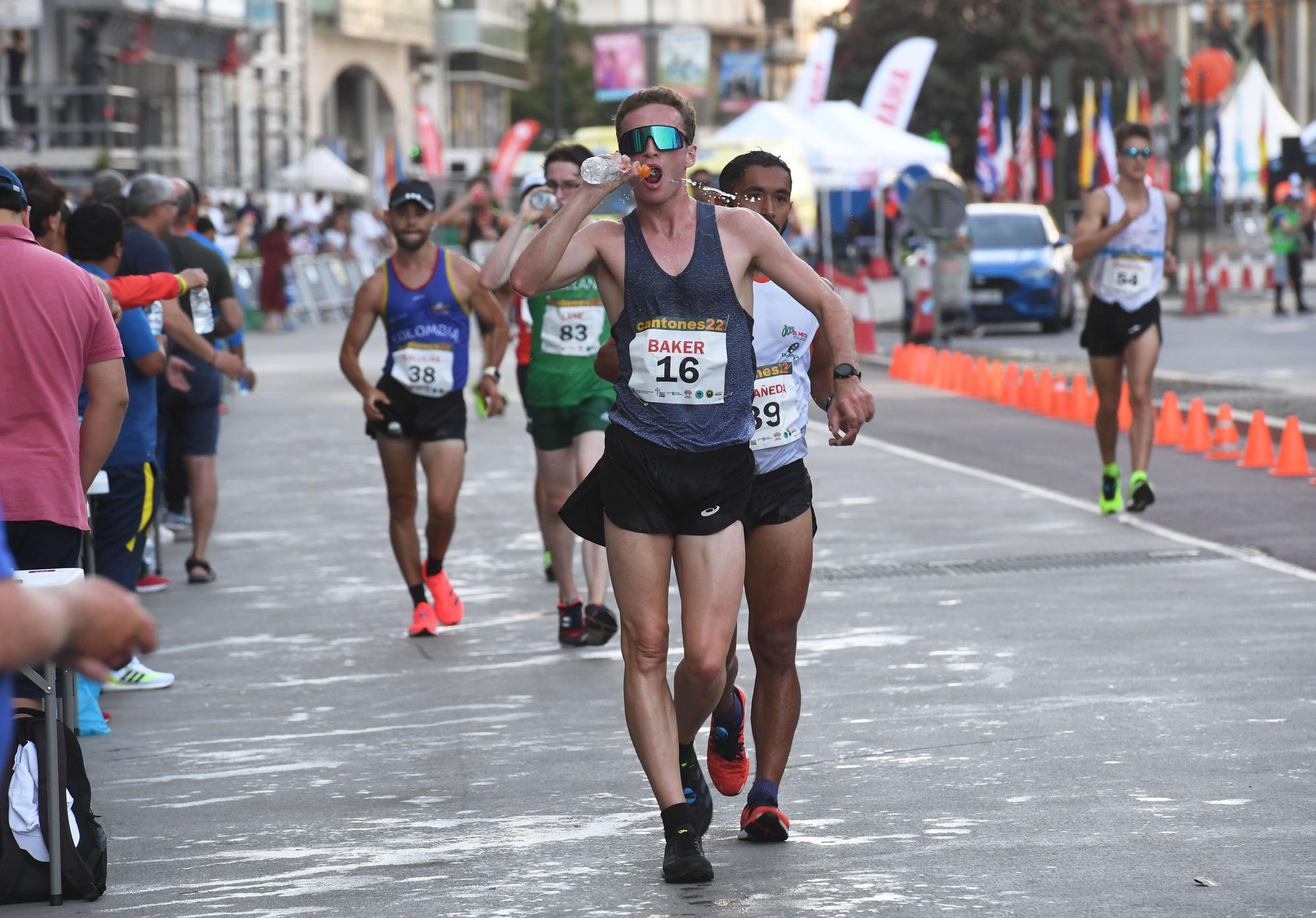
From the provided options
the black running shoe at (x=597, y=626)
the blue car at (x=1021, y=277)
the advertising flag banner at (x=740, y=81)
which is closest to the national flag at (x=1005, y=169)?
the blue car at (x=1021, y=277)

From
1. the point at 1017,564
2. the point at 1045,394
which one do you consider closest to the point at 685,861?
the point at 1017,564

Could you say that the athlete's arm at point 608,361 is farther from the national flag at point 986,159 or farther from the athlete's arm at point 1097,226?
the national flag at point 986,159

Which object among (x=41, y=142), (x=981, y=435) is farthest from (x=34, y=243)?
(x=41, y=142)

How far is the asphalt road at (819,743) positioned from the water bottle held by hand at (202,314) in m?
1.33

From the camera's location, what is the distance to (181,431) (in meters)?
11.3

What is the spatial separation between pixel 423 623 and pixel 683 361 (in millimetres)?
4231

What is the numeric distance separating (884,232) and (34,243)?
49217 millimetres

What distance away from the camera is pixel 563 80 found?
89688 mm

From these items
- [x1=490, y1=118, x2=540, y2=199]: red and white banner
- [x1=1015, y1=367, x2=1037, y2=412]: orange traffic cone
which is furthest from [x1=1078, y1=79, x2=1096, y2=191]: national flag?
[x1=1015, y1=367, x2=1037, y2=412]: orange traffic cone

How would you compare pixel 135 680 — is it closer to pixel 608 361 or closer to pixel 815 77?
pixel 608 361

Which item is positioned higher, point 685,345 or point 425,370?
point 685,345

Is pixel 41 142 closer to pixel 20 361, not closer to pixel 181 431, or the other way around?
pixel 181 431

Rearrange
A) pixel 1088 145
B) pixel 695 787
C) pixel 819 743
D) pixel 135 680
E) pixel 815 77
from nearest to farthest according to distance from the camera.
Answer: pixel 695 787, pixel 819 743, pixel 135 680, pixel 815 77, pixel 1088 145

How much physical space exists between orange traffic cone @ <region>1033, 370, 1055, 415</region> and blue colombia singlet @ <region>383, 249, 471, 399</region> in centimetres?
996
